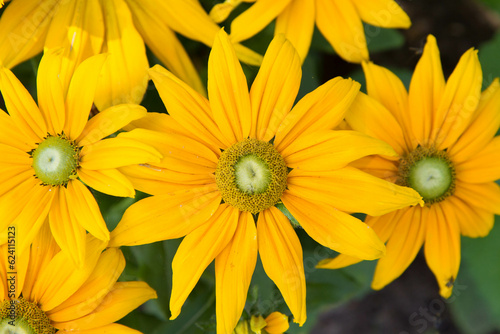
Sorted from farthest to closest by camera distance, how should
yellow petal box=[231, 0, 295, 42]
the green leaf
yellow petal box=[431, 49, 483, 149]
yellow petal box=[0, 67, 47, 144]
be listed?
the green leaf < yellow petal box=[231, 0, 295, 42] < yellow petal box=[431, 49, 483, 149] < yellow petal box=[0, 67, 47, 144]

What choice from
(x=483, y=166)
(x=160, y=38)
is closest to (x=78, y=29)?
(x=160, y=38)

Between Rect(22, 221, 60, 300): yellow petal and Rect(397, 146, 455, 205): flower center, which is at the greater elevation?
Rect(397, 146, 455, 205): flower center

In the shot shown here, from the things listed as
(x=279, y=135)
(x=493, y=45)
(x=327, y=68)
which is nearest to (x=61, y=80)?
(x=279, y=135)

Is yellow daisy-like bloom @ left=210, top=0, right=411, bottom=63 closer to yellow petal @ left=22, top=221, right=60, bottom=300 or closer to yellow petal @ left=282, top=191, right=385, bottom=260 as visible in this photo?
yellow petal @ left=282, top=191, right=385, bottom=260

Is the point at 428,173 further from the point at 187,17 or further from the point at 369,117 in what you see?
the point at 187,17

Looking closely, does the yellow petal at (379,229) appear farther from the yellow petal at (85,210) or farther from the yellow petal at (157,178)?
the yellow petal at (85,210)

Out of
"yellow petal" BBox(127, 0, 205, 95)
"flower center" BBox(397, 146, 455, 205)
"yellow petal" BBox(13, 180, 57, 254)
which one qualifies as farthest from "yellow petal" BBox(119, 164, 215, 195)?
"flower center" BBox(397, 146, 455, 205)
